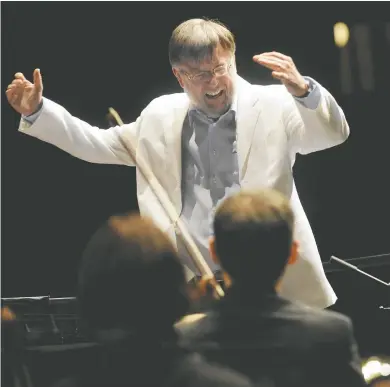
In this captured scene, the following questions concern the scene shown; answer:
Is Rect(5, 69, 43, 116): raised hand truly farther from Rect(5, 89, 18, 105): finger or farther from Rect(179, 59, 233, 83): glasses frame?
Rect(179, 59, 233, 83): glasses frame

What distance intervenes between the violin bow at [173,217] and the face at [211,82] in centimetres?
22

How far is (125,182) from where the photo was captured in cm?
398

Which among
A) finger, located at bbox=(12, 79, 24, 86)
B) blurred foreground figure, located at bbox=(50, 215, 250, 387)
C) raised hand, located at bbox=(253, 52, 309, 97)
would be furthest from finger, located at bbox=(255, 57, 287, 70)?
blurred foreground figure, located at bbox=(50, 215, 250, 387)

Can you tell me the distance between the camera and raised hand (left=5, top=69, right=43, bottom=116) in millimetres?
2781

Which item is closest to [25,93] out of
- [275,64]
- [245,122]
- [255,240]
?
[245,122]

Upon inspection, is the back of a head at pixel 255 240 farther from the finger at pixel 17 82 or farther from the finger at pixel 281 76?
the finger at pixel 17 82

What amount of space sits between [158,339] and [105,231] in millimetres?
179

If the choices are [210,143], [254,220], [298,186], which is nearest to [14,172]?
[298,186]

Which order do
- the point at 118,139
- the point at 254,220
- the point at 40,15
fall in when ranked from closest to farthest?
the point at 254,220 → the point at 118,139 → the point at 40,15

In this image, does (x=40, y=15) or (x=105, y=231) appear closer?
(x=105, y=231)

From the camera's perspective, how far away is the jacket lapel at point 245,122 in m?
2.73

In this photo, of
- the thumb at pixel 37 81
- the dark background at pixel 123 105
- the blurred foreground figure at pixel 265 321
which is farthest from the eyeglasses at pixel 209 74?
the dark background at pixel 123 105

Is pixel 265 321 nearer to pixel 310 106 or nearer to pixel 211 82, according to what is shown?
pixel 310 106

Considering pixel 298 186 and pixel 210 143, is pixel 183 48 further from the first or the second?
pixel 298 186
